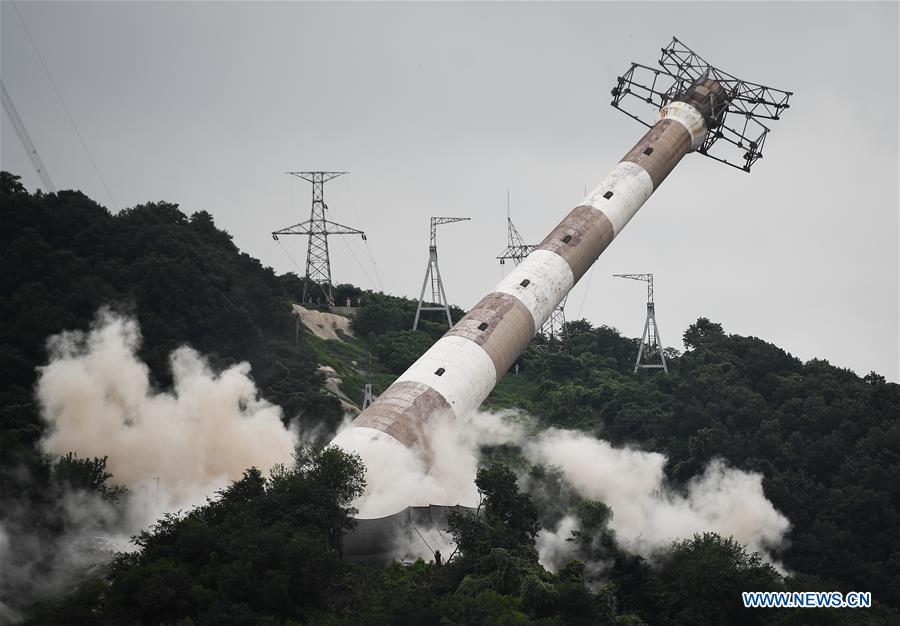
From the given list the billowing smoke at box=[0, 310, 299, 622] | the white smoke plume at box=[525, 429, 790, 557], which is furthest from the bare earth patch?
the billowing smoke at box=[0, 310, 299, 622]

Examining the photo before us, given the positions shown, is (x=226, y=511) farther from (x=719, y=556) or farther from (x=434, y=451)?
(x=719, y=556)

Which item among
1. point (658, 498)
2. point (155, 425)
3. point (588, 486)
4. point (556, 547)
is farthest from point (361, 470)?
point (658, 498)

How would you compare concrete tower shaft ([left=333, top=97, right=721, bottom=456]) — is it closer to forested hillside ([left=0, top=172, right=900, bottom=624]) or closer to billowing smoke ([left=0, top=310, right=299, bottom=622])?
forested hillside ([left=0, top=172, right=900, bottom=624])

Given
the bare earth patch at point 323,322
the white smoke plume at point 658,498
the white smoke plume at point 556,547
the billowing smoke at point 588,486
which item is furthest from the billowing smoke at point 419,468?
the bare earth patch at point 323,322

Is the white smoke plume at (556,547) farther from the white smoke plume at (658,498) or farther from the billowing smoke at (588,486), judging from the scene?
the white smoke plume at (658,498)

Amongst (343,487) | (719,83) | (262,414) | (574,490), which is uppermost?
(719,83)

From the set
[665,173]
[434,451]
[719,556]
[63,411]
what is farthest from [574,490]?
[63,411]
